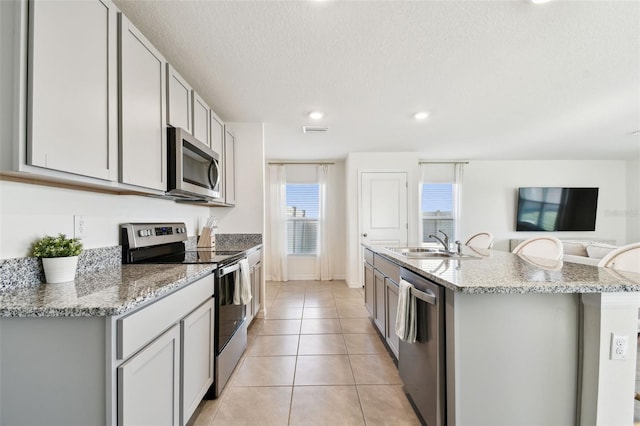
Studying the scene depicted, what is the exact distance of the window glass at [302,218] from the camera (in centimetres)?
548

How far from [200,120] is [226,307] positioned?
1530 mm

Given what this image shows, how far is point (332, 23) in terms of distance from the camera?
1.67 meters

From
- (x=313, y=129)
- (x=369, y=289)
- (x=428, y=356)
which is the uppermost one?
(x=313, y=129)

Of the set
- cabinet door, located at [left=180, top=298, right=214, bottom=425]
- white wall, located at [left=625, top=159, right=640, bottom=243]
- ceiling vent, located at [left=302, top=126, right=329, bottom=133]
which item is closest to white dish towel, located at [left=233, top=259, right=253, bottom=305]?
cabinet door, located at [left=180, top=298, right=214, bottom=425]

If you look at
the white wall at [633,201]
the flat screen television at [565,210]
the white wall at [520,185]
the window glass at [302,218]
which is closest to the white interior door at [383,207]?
the window glass at [302,218]

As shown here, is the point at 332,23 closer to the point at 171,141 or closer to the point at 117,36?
the point at 117,36

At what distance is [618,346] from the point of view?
3.82ft

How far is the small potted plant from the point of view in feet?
4.09

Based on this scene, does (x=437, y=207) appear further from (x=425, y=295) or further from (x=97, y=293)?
(x=97, y=293)

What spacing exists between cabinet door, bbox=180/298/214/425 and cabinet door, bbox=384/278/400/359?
1.26 metres

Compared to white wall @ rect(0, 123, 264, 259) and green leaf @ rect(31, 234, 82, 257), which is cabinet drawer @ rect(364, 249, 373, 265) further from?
green leaf @ rect(31, 234, 82, 257)

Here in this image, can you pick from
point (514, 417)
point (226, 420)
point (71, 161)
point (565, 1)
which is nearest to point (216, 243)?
point (226, 420)

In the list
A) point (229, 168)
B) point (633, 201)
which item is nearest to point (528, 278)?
point (229, 168)

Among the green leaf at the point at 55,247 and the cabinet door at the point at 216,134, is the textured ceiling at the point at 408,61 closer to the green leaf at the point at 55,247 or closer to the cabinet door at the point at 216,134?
the cabinet door at the point at 216,134
